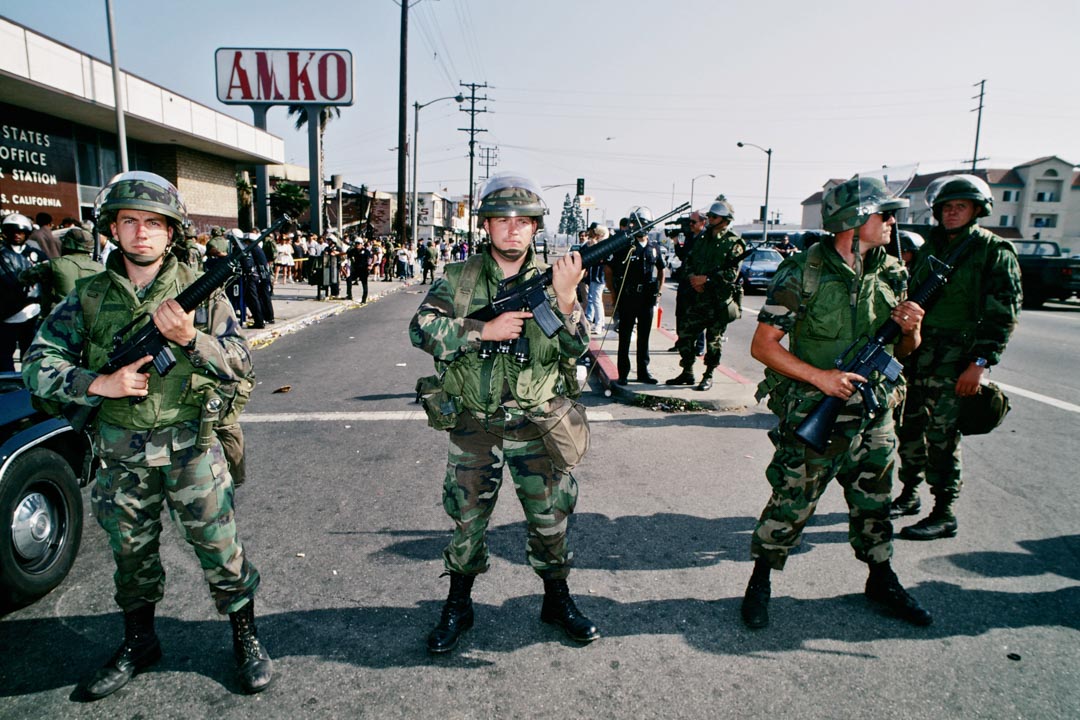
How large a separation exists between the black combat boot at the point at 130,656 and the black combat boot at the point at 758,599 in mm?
2493

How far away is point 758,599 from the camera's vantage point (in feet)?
9.64

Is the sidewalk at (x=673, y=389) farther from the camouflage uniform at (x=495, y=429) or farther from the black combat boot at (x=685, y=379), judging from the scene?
the camouflage uniform at (x=495, y=429)

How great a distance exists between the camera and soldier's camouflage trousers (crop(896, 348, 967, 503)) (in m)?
3.71

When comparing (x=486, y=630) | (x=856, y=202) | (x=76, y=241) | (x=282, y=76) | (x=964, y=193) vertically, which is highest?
(x=282, y=76)

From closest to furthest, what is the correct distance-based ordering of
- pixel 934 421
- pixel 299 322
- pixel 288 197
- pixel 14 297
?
1. pixel 934 421
2. pixel 14 297
3. pixel 299 322
4. pixel 288 197

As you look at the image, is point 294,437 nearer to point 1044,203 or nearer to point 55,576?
point 55,576

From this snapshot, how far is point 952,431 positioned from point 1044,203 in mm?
78156

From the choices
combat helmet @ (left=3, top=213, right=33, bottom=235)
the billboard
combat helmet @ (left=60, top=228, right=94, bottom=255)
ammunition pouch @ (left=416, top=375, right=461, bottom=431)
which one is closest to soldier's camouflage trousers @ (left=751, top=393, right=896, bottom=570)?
ammunition pouch @ (left=416, top=375, right=461, bottom=431)

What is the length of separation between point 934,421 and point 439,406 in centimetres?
291

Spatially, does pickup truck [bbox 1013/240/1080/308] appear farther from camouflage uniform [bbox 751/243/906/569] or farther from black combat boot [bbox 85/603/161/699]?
black combat boot [bbox 85/603/161/699]

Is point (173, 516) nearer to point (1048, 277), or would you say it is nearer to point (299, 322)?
point (299, 322)

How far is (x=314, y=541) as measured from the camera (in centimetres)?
368

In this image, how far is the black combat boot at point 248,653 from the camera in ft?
8.07

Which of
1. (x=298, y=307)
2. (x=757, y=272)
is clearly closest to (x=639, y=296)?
(x=298, y=307)
